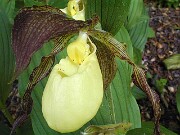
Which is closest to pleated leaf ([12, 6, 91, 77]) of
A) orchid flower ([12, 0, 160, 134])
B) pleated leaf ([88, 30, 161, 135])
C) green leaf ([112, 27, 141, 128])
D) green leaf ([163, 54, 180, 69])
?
orchid flower ([12, 0, 160, 134])

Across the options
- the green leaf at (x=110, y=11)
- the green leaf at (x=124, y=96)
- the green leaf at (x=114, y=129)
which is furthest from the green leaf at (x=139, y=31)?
the green leaf at (x=114, y=129)

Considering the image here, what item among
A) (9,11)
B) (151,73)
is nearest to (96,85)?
(9,11)

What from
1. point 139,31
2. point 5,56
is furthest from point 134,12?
point 5,56

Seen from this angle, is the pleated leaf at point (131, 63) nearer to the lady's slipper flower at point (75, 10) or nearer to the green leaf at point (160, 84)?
the lady's slipper flower at point (75, 10)

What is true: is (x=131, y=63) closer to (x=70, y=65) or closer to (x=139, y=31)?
(x=70, y=65)

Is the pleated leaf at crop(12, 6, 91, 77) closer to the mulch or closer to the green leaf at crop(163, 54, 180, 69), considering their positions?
the mulch

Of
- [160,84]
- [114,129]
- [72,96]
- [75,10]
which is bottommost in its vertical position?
[160,84]
